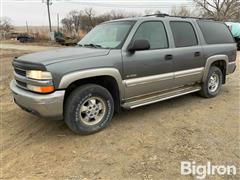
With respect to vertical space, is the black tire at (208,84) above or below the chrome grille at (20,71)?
below

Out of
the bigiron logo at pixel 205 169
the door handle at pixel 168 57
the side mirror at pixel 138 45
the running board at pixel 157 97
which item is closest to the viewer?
the bigiron logo at pixel 205 169

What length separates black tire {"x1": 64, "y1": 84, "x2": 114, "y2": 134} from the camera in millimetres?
3967

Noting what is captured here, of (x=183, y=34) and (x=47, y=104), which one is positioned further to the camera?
(x=183, y=34)

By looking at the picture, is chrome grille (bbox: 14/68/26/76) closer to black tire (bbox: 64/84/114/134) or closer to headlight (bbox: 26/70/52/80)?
headlight (bbox: 26/70/52/80)

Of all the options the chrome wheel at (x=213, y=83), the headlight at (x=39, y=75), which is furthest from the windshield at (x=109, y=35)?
the chrome wheel at (x=213, y=83)

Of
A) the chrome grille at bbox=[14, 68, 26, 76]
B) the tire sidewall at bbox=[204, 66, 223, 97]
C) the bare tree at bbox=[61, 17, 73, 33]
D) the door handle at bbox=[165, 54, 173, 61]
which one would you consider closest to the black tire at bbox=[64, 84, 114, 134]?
the chrome grille at bbox=[14, 68, 26, 76]

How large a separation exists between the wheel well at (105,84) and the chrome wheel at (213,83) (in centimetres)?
266

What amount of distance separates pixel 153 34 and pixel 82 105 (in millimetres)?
1923

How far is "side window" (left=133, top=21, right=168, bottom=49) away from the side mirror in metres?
0.26

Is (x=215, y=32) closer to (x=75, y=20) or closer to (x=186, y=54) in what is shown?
(x=186, y=54)

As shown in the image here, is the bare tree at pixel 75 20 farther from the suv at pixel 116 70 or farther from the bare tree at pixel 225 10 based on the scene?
the suv at pixel 116 70

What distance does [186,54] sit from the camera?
5332 millimetres

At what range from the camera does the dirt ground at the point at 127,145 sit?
3299 millimetres

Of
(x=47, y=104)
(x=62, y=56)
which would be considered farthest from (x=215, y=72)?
(x=47, y=104)
